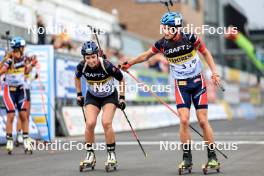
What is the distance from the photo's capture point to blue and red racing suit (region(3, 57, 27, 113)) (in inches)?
588

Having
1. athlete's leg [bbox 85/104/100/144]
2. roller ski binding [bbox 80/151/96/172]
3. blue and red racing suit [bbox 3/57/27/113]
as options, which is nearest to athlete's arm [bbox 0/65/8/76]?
blue and red racing suit [bbox 3/57/27/113]

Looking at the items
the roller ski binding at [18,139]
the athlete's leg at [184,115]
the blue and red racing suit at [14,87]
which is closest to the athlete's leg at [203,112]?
the athlete's leg at [184,115]

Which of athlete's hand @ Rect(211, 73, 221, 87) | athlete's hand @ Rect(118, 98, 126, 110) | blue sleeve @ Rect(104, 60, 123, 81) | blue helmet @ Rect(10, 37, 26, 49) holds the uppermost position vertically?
blue helmet @ Rect(10, 37, 26, 49)

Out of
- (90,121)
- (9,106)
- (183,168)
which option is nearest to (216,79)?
(183,168)

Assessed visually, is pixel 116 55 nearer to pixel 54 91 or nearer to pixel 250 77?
pixel 54 91

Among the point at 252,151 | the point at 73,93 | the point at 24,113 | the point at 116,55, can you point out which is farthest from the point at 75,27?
the point at 252,151

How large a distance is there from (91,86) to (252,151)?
4.38 m

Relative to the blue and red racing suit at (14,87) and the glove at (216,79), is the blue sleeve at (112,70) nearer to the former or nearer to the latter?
the glove at (216,79)

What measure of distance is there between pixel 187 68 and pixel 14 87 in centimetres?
582

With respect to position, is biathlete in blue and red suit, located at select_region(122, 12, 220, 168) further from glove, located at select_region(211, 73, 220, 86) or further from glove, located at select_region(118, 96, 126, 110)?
glove, located at select_region(118, 96, 126, 110)

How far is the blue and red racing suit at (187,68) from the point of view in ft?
33.7

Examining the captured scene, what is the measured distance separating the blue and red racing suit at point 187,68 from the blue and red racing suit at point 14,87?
5.47 meters

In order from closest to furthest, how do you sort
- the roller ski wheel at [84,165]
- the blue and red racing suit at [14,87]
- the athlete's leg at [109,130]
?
the roller ski wheel at [84,165] < the athlete's leg at [109,130] < the blue and red racing suit at [14,87]

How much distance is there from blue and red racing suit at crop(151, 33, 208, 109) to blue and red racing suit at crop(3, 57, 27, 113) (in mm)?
5468
